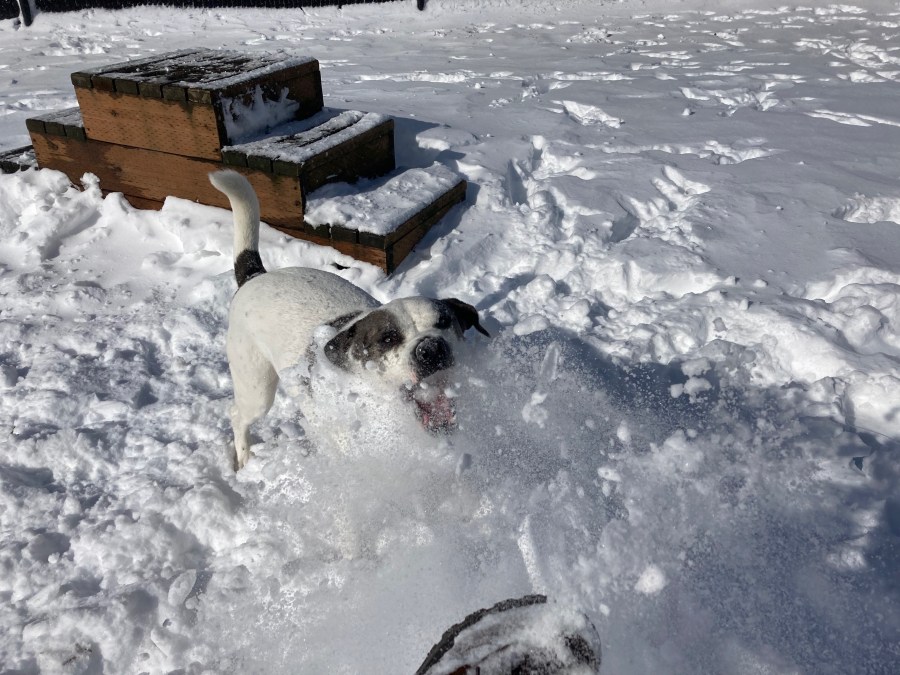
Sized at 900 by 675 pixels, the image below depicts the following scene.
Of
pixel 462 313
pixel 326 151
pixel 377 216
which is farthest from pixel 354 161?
pixel 462 313

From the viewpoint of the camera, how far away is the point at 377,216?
3.77 meters

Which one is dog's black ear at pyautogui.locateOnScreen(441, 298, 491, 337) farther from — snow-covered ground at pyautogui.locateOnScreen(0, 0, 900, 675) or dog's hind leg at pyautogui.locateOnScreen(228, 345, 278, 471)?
dog's hind leg at pyautogui.locateOnScreen(228, 345, 278, 471)

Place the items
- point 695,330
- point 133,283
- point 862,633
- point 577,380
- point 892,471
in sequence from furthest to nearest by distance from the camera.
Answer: point 133,283
point 695,330
point 577,380
point 892,471
point 862,633

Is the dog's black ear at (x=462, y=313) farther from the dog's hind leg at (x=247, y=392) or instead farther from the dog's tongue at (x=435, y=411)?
the dog's hind leg at (x=247, y=392)

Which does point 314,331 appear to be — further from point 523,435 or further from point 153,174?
point 153,174

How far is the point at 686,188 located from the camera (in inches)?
174

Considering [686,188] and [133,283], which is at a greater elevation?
[686,188]

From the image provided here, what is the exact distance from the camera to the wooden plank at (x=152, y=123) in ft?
12.4

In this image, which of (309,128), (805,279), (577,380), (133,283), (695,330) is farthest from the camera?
(309,128)

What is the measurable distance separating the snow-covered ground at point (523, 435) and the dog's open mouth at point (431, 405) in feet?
0.44

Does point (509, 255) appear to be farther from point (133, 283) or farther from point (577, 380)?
point (133, 283)

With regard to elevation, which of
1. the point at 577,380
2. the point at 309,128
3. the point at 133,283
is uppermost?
the point at 309,128

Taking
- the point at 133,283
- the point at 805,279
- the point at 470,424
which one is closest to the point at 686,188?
the point at 805,279

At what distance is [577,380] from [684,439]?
54 cm
